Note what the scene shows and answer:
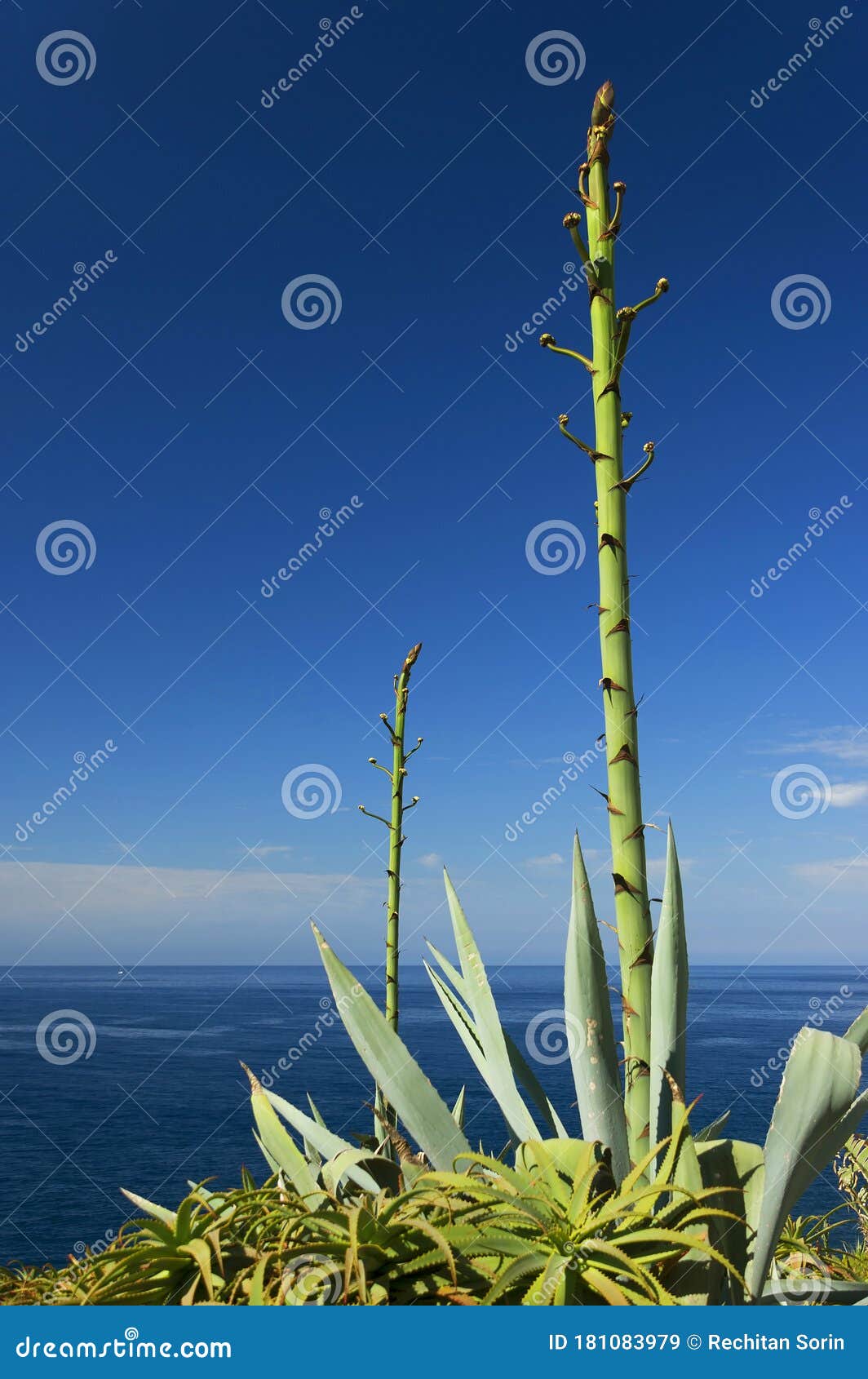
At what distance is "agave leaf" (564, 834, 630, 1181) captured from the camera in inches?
74.2

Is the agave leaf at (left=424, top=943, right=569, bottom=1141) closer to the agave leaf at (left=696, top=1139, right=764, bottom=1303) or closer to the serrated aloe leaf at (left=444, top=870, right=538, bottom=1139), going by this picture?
the serrated aloe leaf at (left=444, top=870, right=538, bottom=1139)

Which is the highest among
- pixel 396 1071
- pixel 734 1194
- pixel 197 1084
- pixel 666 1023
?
pixel 666 1023

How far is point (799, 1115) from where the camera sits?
1.71 m

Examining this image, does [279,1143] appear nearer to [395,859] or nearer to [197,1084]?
[395,859]

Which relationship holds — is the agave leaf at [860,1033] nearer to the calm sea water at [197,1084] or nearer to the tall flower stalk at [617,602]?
the calm sea water at [197,1084]

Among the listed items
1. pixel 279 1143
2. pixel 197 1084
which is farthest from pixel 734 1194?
pixel 197 1084

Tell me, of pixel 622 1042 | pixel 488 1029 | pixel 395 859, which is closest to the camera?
pixel 622 1042

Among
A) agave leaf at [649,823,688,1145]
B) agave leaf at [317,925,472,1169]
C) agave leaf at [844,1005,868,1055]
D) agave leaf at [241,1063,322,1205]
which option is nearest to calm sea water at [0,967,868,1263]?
agave leaf at [844,1005,868,1055]

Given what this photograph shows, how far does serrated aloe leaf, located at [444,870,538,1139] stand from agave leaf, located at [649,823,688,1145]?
0.31 meters

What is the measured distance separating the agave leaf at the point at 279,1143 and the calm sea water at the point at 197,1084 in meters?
0.20

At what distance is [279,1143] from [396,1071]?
0.34 metres
